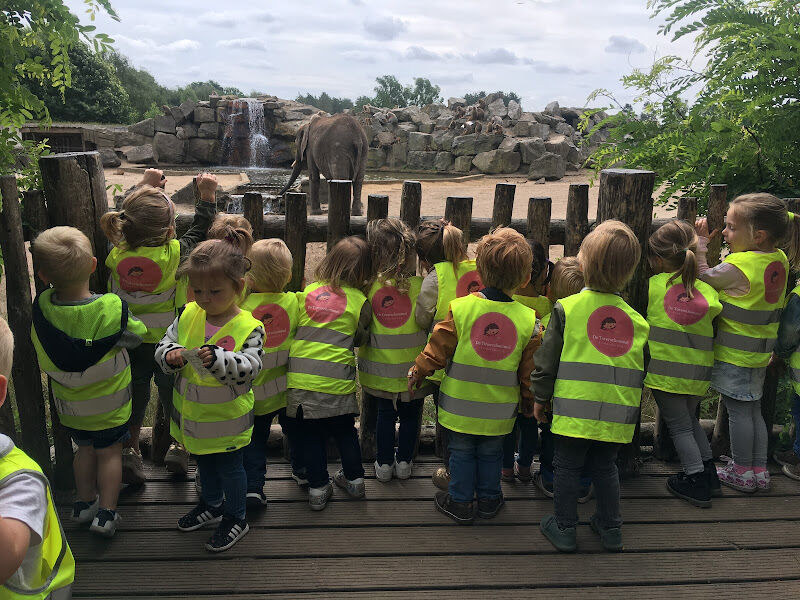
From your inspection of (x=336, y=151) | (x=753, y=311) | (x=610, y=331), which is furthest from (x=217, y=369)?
(x=336, y=151)

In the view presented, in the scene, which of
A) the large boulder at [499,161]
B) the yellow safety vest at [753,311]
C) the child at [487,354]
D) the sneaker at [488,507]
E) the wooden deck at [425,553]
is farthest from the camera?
the large boulder at [499,161]

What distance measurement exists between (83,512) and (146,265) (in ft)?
3.46

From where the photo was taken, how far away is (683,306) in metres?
2.99

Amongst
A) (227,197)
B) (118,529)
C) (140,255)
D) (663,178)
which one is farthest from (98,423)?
(227,197)

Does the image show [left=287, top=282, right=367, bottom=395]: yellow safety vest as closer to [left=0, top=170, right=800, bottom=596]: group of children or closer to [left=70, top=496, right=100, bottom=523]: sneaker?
[left=0, top=170, right=800, bottom=596]: group of children

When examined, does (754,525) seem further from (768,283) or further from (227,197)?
(227,197)

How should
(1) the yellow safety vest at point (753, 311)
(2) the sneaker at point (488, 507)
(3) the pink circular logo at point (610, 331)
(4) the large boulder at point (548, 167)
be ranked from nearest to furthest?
1. (3) the pink circular logo at point (610, 331)
2. (2) the sneaker at point (488, 507)
3. (1) the yellow safety vest at point (753, 311)
4. (4) the large boulder at point (548, 167)

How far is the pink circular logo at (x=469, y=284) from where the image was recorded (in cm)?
300

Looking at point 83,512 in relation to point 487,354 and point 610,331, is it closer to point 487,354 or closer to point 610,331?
point 487,354

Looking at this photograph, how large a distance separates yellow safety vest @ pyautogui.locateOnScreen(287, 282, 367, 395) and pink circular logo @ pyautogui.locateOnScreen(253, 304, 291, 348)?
6cm

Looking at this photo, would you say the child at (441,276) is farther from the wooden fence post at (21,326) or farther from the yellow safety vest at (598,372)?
the wooden fence post at (21,326)

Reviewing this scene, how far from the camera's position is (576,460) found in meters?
2.67

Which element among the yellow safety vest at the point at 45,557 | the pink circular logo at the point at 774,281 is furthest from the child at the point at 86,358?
the pink circular logo at the point at 774,281

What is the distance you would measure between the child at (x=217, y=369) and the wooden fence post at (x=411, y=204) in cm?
104
